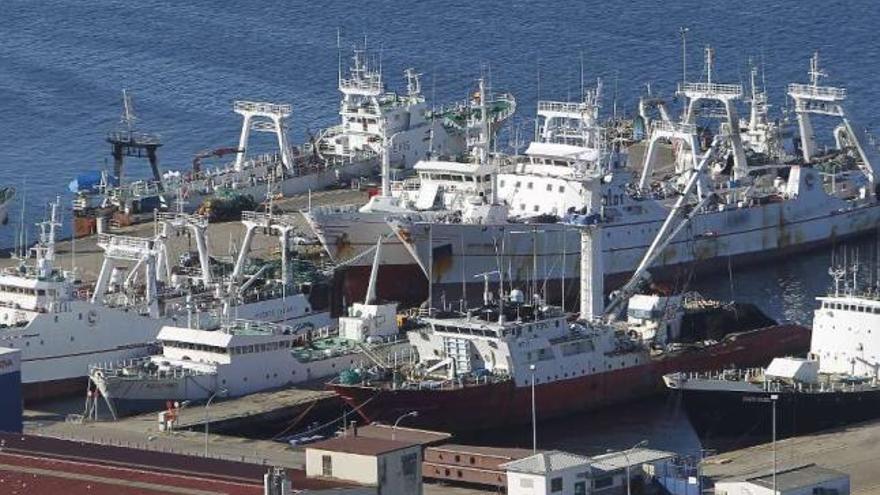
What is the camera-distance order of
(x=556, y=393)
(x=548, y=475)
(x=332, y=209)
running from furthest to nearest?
(x=332, y=209), (x=556, y=393), (x=548, y=475)

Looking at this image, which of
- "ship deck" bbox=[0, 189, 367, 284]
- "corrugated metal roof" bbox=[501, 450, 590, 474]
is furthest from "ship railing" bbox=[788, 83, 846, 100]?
"corrugated metal roof" bbox=[501, 450, 590, 474]

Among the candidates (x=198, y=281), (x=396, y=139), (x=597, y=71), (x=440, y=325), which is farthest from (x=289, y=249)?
(x=597, y=71)

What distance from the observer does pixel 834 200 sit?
365 feet

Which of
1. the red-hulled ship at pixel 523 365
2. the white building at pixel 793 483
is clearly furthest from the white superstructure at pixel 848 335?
the white building at pixel 793 483

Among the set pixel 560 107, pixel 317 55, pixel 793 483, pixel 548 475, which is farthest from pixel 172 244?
pixel 793 483

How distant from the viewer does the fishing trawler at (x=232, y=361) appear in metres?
86.1

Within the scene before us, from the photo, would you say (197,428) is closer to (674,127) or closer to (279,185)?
(279,185)

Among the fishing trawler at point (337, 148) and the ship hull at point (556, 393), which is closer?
the ship hull at point (556, 393)

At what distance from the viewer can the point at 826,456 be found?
3177 inches

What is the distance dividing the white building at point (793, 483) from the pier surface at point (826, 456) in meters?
2.92

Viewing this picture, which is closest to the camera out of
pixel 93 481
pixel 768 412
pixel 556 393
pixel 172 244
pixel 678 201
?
pixel 93 481

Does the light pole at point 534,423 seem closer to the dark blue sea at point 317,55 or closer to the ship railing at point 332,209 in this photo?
the ship railing at point 332,209

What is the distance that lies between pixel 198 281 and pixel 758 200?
22.7 meters

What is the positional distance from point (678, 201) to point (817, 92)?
53.1 ft
